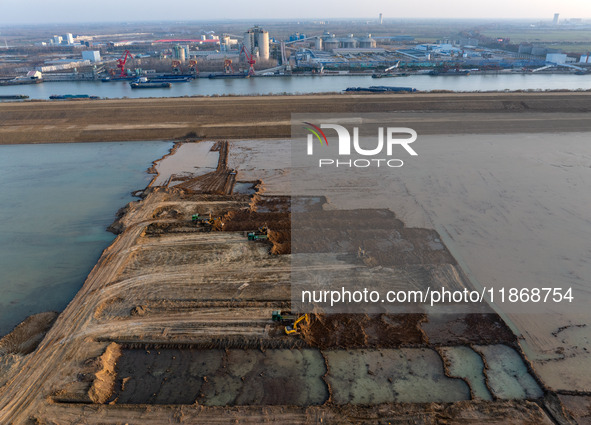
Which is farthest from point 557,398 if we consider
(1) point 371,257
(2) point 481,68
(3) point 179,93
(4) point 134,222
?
(2) point 481,68

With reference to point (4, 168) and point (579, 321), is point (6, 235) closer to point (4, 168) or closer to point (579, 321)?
point (4, 168)

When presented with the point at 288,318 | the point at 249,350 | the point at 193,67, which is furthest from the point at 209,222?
the point at 193,67

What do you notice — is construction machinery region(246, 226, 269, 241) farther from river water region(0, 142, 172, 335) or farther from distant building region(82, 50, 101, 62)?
distant building region(82, 50, 101, 62)

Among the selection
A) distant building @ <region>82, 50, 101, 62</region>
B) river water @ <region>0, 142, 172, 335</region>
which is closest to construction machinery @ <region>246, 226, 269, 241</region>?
river water @ <region>0, 142, 172, 335</region>

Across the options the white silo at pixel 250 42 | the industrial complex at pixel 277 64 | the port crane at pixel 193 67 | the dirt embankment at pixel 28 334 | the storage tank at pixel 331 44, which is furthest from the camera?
the storage tank at pixel 331 44

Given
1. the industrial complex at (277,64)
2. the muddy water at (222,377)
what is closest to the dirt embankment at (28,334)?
the muddy water at (222,377)

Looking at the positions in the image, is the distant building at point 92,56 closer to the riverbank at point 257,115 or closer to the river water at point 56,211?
the riverbank at point 257,115

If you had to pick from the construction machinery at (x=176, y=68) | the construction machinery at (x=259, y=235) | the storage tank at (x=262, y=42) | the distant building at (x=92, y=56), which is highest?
the storage tank at (x=262, y=42)
